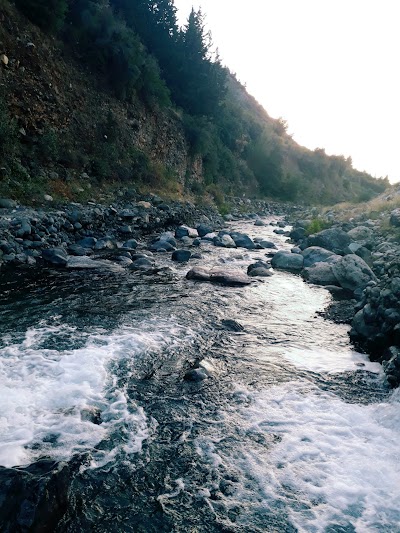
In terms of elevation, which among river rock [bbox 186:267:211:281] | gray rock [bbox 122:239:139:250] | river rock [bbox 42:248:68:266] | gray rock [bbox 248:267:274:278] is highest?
gray rock [bbox 248:267:274:278]

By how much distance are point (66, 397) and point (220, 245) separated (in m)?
10.6

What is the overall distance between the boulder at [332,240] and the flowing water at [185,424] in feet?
23.8

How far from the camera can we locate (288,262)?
463 inches

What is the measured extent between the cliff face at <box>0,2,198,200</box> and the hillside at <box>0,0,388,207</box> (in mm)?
51

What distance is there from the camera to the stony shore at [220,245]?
621 centimetres

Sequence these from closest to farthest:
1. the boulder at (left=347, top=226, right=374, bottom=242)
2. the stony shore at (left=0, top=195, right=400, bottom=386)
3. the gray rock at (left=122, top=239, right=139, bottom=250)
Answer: the stony shore at (left=0, top=195, right=400, bottom=386), the gray rock at (left=122, top=239, right=139, bottom=250), the boulder at (left=347, top=226, right=374, bottom=242)

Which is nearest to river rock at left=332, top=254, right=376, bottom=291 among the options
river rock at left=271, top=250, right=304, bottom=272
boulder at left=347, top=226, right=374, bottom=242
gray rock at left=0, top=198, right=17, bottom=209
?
river rock at left=271, top=250, right=304, bottom=272

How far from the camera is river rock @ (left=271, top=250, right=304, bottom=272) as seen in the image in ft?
Answer: 38.4

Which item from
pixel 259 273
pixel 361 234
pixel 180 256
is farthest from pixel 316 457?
pixel 361 234

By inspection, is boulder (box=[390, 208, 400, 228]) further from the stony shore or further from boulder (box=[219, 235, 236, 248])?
boulder (box=[219, 235, 236, 248])

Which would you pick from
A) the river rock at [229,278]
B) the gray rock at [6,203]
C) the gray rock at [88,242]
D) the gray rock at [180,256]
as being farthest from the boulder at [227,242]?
the gray rock at [6,203]

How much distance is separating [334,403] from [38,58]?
1786 centimetres

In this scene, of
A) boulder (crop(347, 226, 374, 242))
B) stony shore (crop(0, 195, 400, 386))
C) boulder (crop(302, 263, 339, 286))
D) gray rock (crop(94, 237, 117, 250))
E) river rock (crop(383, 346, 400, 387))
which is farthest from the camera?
boulder (crop(347, 226, 374, 242))

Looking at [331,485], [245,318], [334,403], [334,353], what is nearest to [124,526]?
[331,485]
